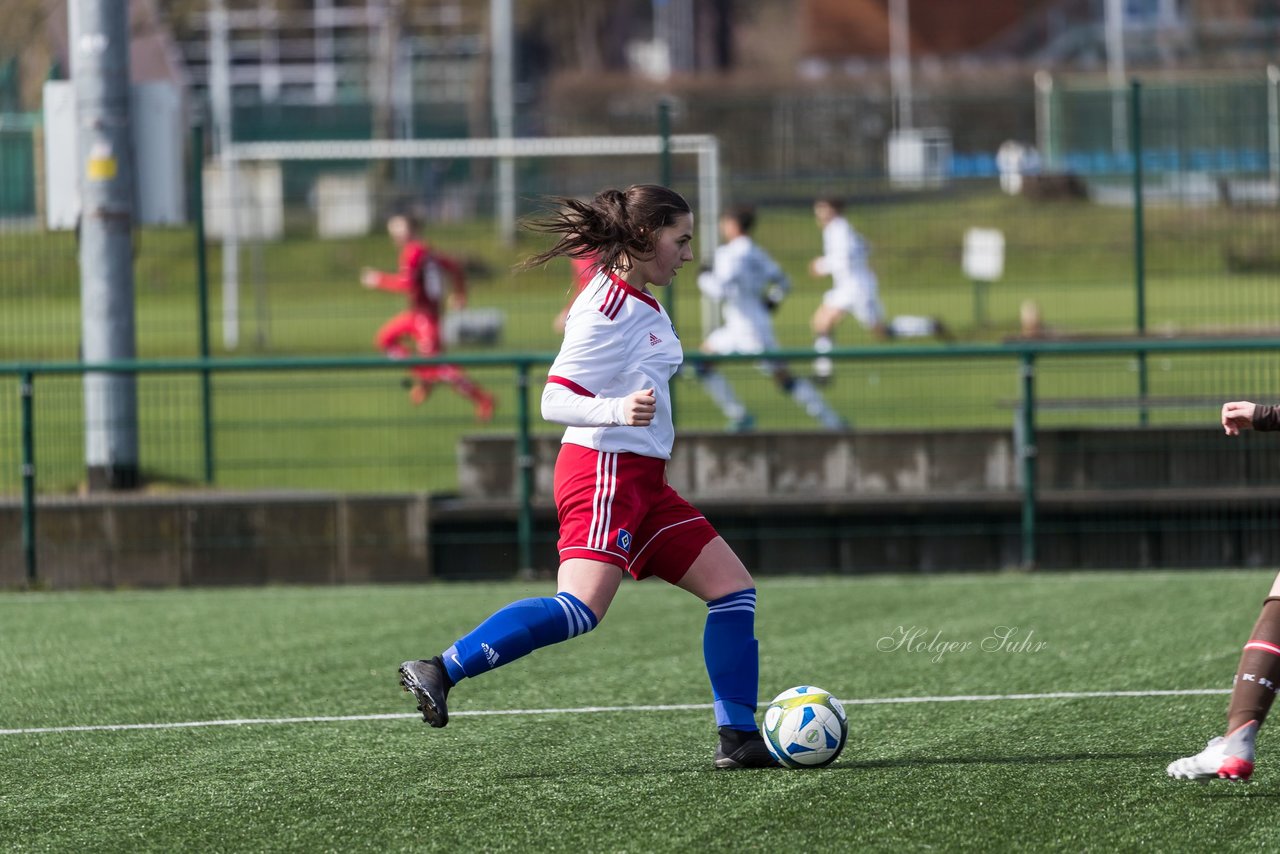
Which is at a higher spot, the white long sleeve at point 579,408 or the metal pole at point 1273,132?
the metal pole at point 1273,132

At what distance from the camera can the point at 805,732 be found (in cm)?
575

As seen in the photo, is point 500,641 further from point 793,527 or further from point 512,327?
point 512,327

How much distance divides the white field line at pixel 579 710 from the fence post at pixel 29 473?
4.53 metres

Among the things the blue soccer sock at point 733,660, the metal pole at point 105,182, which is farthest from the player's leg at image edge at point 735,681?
the metal pole at point 105,182

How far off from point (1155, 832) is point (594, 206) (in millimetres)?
2374

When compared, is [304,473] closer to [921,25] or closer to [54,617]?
[54,617]

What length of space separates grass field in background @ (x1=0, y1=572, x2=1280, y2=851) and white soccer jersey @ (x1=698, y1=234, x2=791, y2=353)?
4.39 m

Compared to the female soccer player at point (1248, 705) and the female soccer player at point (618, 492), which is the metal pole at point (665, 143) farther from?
the female soccer player at point (1248, 705)

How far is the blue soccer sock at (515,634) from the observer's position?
5.52 m

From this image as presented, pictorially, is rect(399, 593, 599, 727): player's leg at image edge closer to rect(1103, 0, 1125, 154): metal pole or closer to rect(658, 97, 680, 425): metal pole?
rect(658, 97, 680, 425): metal pole

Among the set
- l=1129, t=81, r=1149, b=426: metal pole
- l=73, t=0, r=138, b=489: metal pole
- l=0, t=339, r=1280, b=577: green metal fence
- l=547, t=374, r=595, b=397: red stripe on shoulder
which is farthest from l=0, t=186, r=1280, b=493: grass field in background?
l=547, t=374, r=595, b=397: red stripe on shoulder

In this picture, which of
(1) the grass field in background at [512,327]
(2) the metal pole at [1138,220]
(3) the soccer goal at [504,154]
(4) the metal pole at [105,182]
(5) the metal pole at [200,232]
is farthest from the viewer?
(3) the soccer goal at [504,154]

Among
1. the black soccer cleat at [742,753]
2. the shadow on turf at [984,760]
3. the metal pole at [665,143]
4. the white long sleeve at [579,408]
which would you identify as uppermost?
the metal pole at [665,143]

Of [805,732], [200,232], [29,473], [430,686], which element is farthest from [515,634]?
[200,232]
